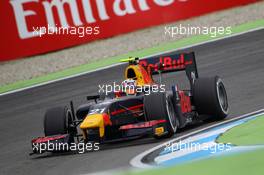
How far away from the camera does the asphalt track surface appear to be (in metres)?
10.1

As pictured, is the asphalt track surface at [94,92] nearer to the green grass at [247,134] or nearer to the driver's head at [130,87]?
the driver's head at [130,87]

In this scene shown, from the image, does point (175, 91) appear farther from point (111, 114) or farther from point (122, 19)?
point (122, 19)

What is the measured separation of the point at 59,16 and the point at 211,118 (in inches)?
400

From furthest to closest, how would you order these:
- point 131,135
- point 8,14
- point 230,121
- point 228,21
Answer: point 228,21, point 8,14, point 230,121, point 131,135

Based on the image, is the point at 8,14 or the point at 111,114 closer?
the point at 111,114

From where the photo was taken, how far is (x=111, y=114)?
10930 mm

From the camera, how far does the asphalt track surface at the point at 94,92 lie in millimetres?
10086

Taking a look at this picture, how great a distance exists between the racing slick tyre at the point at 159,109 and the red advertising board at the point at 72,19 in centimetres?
1094

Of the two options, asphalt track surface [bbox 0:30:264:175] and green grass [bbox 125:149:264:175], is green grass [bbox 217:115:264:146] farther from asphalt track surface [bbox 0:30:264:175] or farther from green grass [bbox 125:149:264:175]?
green grass [bbox 125:149:264:175]

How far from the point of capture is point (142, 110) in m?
11.3

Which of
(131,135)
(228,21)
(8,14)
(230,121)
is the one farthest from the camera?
(228,21)

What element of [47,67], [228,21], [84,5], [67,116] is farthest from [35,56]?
[67,116]

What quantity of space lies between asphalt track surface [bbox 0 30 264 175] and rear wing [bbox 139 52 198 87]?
886 millimetres

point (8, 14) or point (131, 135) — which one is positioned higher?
point (8, 14)
